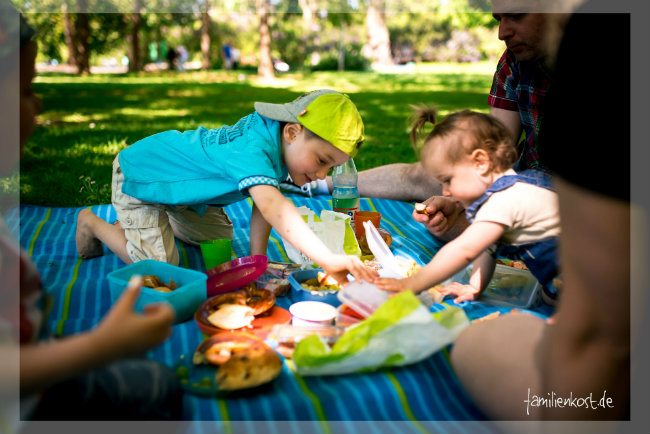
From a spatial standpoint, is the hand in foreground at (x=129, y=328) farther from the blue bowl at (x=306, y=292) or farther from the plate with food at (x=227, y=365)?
the blue bowl at (x=306, y=292)

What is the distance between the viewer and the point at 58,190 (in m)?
3.69

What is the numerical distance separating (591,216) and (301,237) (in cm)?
120

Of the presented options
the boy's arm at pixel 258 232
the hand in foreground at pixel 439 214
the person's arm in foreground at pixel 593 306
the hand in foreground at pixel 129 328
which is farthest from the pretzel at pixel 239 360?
the hand in foreground at pixel 439 214

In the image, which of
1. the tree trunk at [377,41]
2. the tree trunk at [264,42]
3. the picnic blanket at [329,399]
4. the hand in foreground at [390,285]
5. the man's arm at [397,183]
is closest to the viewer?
the picnic blanket at [329,399]

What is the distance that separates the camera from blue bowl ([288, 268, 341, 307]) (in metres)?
2.05

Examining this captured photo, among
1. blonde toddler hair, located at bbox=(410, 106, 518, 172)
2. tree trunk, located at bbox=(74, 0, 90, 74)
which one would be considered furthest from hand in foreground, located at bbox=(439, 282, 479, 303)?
tree trunk, located at bbox=(74, 0, 90, 74)

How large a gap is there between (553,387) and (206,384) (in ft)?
2.98

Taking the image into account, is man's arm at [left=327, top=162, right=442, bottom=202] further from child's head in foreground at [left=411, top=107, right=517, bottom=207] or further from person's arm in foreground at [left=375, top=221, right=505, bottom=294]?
person's arm in foreground at [left=375, top=221, right=505, bottom=294]

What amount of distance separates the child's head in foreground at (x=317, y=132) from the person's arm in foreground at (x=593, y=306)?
4.30 ft

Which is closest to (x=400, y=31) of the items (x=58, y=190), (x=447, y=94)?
(x=447, y=94)

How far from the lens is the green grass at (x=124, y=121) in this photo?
12.7 ft

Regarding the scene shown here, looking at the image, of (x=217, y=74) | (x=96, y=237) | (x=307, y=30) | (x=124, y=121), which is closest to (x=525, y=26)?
(x=96, y=237)

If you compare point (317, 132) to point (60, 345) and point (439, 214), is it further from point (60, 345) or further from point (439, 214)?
point (60, 345)

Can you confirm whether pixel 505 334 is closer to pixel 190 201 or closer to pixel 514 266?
pixel 514 266
